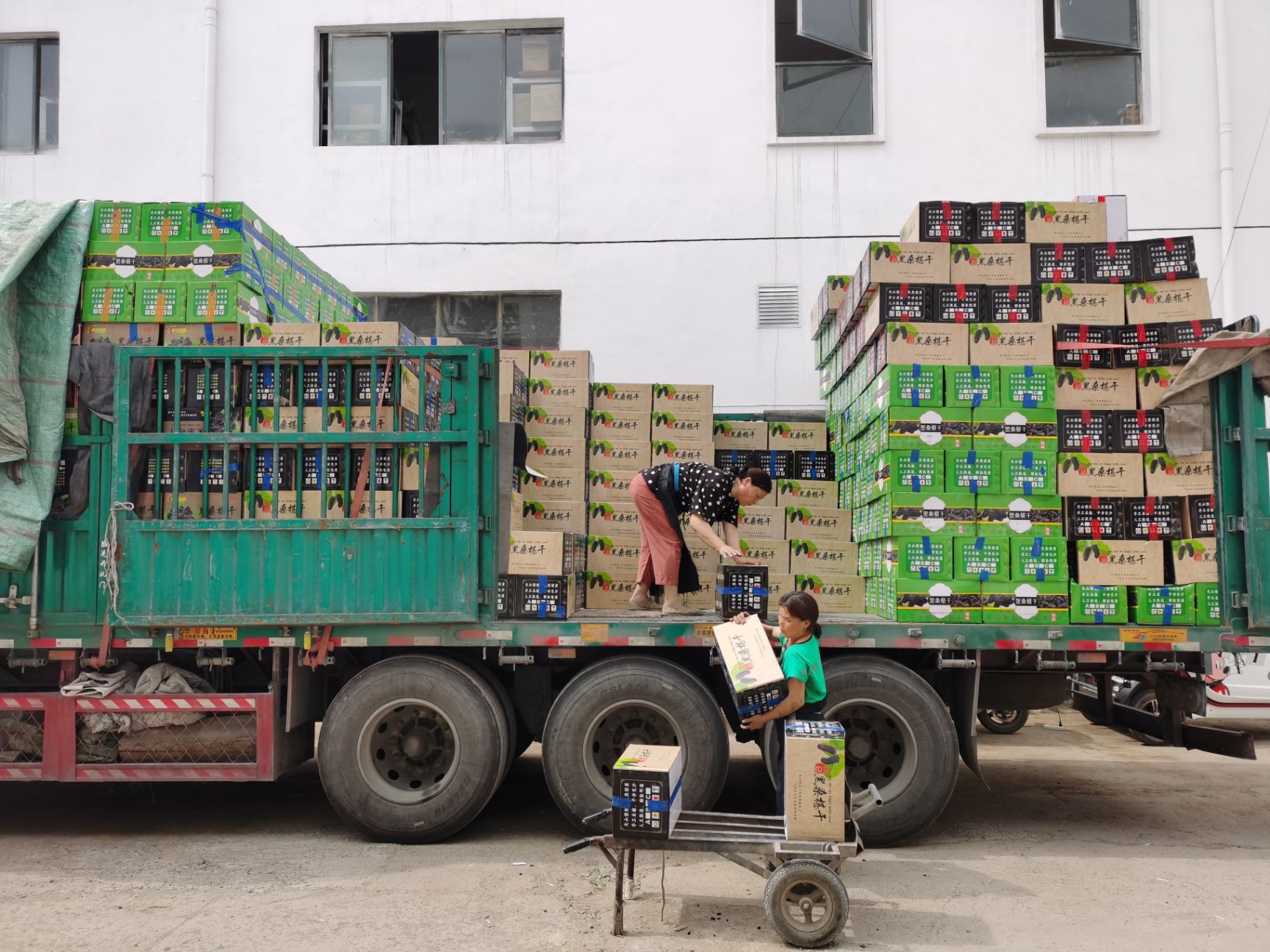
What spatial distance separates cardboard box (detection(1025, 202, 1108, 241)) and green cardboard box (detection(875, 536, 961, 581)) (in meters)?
2.29

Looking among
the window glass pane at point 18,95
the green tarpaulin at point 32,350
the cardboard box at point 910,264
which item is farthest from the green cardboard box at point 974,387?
the window glass pane at point 18,95

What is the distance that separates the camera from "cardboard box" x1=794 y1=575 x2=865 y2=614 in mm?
7816

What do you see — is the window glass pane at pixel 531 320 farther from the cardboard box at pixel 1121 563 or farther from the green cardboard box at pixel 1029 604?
the cardboard box at pixel 1121 563

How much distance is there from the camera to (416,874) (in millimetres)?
6039

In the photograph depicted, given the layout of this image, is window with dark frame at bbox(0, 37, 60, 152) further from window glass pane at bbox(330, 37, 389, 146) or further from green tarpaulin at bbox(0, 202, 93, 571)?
green tarpaulin at bbox(0, 202, 93, 571)

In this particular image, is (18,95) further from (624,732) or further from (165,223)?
(624,732)

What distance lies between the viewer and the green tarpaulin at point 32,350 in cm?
647

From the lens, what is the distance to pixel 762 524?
8.14 m

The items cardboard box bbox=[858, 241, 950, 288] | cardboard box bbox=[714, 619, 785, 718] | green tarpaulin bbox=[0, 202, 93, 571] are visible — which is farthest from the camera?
cardboard box bbox=[858, 241, 950, 288]

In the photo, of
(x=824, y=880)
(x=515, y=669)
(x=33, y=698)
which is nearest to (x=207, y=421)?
(x=33, y=698)

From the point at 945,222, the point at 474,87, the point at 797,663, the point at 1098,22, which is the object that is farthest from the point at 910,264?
the point at 474,87

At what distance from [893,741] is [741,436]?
308 cm

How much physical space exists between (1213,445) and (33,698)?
778cm

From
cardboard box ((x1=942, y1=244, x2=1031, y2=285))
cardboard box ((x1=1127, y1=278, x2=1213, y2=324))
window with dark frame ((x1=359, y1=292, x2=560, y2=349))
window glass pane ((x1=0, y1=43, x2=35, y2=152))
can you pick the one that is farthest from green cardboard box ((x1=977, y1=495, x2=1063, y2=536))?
window glass pane ((x1=0, y1=43, x2=35, y2=152))
